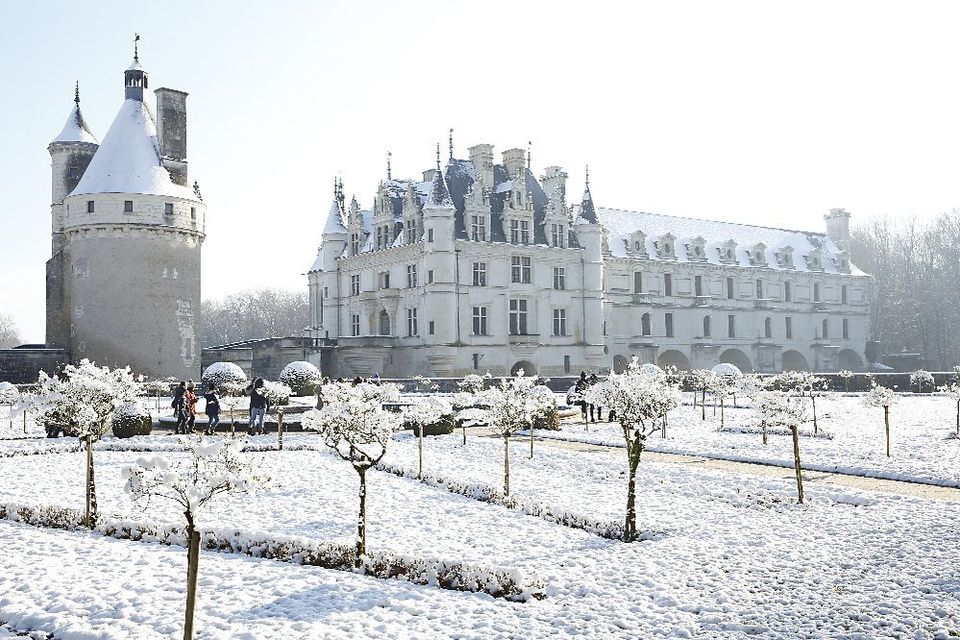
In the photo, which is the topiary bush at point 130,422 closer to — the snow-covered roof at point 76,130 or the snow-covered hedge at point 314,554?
the snow-covered hedge at point 314,554

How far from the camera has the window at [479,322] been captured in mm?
49844

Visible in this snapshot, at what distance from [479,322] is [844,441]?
1131 inches

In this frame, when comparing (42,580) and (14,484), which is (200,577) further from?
(14,484)

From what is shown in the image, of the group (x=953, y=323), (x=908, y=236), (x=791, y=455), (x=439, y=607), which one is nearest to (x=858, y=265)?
(x=908, y=236)

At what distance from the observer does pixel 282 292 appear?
416 feet

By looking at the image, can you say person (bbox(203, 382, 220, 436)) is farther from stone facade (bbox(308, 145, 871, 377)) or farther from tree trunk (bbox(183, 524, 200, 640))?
stone facade (bbox(308, 145, 871, 377))

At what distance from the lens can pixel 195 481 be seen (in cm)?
838

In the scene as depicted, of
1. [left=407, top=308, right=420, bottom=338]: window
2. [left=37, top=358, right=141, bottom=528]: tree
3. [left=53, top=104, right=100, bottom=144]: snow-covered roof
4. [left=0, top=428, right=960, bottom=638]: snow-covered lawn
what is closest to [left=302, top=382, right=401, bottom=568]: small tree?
[left=0, top=428, right=960, bottom=638]: snow-covered lawn

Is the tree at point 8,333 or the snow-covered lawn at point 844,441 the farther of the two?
the tree at point 8,333

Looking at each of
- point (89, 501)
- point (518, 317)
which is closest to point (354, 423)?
point (89, 501)

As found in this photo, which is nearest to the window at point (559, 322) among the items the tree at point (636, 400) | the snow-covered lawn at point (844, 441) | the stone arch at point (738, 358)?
the stone arch at point (738, 358)

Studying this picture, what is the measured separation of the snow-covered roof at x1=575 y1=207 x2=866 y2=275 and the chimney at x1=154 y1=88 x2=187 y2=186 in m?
28.2

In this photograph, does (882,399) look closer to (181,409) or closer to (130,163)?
(181,409)

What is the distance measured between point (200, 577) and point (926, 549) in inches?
389
